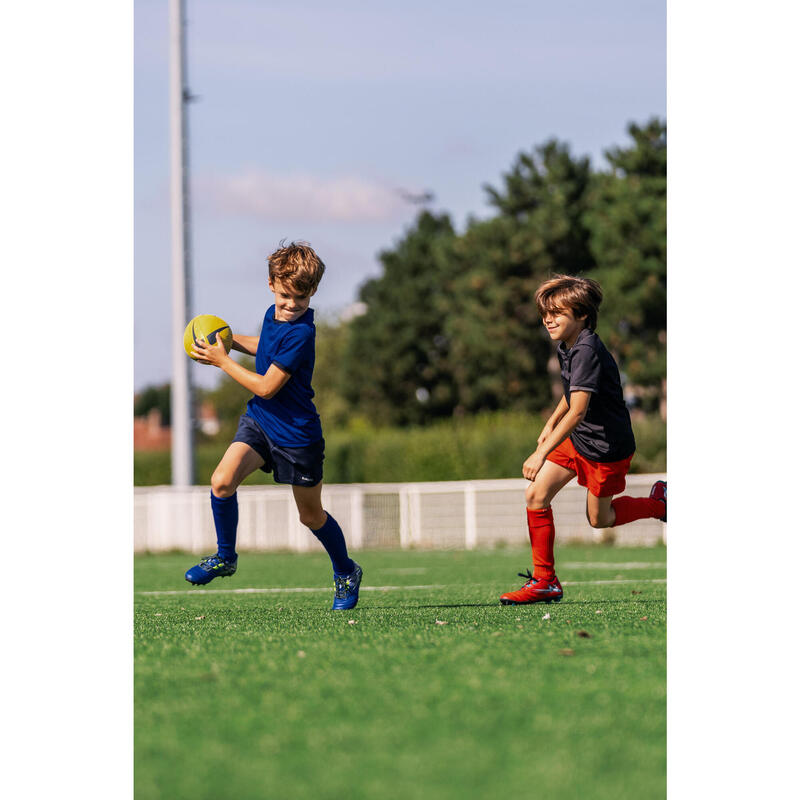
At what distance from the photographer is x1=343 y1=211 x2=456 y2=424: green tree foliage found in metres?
56.1

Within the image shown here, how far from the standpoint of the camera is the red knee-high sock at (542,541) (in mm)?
7262

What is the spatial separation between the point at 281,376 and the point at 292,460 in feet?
1.61

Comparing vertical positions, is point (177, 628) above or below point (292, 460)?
below

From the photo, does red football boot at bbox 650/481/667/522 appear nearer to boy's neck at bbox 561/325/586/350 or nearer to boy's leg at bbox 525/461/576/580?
boy's leg at bbox 525/461/576/580

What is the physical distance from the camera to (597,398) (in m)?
7.05

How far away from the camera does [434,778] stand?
3.02 m

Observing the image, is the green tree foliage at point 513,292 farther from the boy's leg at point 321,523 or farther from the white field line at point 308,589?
the boy's leg at point 321,523

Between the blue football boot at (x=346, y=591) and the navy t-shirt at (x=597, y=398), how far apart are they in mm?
1620

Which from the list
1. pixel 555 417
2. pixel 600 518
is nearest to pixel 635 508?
pixel 600 518

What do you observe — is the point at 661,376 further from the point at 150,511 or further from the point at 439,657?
the point at 439,657

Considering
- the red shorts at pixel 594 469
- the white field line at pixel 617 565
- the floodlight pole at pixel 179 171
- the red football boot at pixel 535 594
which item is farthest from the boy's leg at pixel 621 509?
the floodlight pole at pixel 179 171

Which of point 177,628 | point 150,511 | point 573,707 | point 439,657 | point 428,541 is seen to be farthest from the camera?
point 150,511

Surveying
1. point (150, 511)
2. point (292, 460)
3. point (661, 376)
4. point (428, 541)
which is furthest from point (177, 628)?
point (661, 376)

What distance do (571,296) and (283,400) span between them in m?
1.85
